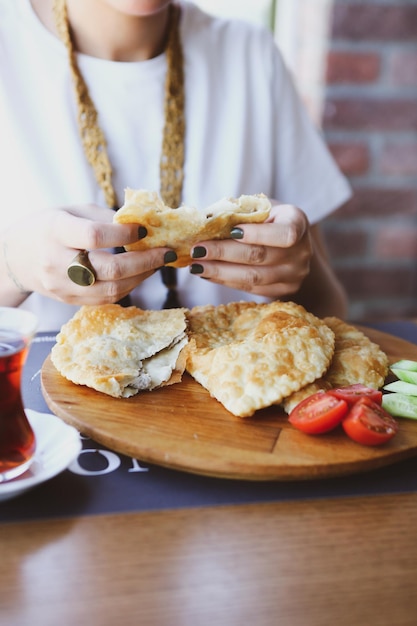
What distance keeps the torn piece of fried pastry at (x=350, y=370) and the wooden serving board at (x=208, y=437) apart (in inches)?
2.5

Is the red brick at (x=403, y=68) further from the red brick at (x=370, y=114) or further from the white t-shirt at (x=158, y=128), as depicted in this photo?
the white t-shirt at (x=158, y=128)

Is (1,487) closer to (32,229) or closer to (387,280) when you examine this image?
(32,229)

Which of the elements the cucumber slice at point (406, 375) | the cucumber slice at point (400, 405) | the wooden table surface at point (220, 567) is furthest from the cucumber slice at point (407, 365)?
the wooden table surface at point (220, 567)

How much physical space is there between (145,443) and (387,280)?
6.88ft

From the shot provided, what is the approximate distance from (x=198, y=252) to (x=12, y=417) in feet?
1.72

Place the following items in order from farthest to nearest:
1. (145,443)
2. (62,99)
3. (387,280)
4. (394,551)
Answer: (387,280)
(62,99)
(145,443)
(394,551)

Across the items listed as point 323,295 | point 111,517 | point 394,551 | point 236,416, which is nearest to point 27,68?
point 323,295

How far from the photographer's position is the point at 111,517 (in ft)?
2.68

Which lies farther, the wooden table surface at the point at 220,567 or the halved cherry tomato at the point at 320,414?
the halved cherry tomato at the point at 320,414

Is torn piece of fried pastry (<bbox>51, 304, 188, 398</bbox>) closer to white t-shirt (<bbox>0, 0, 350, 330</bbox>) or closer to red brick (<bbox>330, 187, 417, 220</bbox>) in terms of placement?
white t-shirt (<bbox>0, 0, 350, 330</bbox>)

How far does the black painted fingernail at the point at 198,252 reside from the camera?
4.04ft

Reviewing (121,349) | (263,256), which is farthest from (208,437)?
(263,256)

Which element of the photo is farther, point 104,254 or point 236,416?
point 104,254

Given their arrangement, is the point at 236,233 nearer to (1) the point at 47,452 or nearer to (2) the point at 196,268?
(2) the point at 196,268
